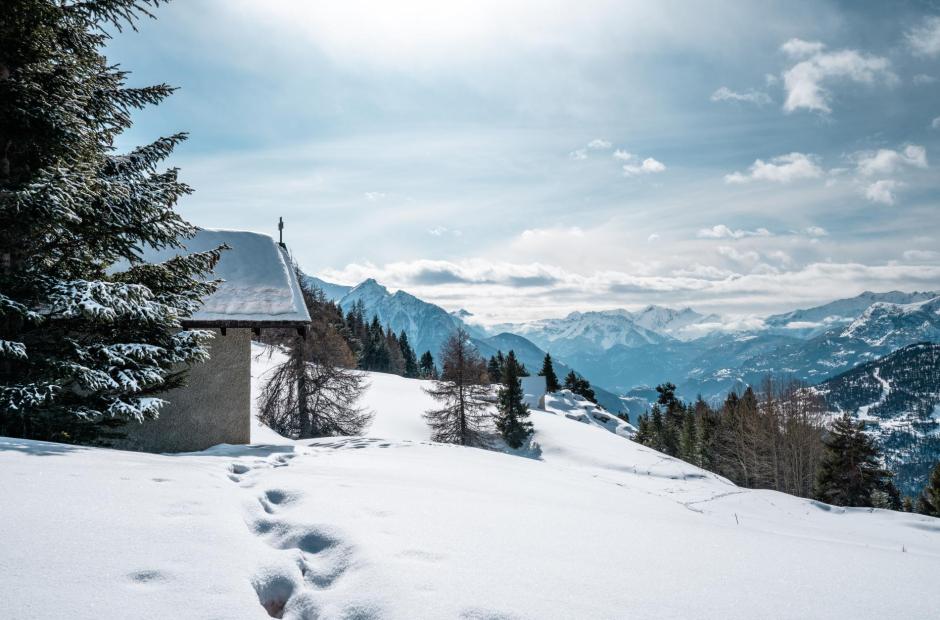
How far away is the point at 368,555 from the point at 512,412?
36.9 metres

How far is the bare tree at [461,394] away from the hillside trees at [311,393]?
859 centimetres

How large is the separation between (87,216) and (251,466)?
4.79 m

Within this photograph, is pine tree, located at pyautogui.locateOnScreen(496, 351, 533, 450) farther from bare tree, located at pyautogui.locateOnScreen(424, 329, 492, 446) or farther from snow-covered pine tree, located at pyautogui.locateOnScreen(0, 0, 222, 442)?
snow-covered pine tree, located at pyautogui.locateOnScreen(0, 0, 222, 442)

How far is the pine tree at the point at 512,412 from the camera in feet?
130

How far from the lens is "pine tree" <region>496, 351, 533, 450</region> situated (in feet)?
130

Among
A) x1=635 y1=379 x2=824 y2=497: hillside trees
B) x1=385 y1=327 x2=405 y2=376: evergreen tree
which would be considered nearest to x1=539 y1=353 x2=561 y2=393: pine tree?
x1=385 y1=327 x2=405 y2=376: evergreen tree

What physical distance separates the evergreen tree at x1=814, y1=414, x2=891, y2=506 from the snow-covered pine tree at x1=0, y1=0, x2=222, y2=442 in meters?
43.5

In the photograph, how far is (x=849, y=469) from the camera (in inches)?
1438

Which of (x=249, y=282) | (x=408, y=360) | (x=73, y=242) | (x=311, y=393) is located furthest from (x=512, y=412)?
(x=408, y=360)

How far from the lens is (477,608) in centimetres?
311

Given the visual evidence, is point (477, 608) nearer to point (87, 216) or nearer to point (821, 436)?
point (87, 216)

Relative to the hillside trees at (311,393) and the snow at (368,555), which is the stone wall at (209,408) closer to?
the snow at (368,555)

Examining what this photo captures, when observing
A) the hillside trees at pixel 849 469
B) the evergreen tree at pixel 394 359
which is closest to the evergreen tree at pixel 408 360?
the evergreen tree at pixel 394 359

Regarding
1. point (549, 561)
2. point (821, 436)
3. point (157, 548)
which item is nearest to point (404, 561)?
point (549, 561)
